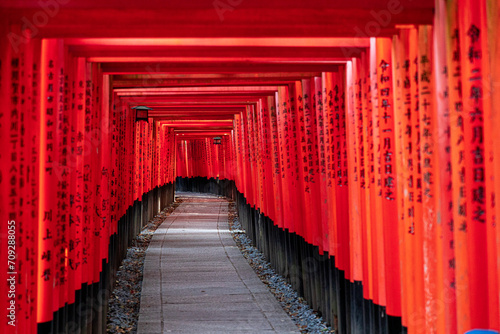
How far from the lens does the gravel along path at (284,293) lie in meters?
7.69

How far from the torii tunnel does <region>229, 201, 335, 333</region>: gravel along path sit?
0.23 m

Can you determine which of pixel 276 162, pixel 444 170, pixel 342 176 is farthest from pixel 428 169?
pixel 276 162

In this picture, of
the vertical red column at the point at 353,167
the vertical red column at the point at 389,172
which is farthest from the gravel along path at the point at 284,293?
the vertical red column at the point at 389,172

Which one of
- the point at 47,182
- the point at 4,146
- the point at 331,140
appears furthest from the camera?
the point at 331,140

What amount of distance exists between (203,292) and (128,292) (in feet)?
4.44

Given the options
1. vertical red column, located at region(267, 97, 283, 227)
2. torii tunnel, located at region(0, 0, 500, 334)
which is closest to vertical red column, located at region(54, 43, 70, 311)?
torii tunnel, located at region(0, 0, 500, 334)

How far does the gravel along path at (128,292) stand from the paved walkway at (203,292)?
0.17 m

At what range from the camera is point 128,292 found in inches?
382

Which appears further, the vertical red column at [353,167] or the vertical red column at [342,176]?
the vertical red column at [342,176]

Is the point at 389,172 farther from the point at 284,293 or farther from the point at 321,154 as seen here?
the point at 284,293

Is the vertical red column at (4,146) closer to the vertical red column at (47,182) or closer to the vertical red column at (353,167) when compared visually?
the vertical red column at (47,182)

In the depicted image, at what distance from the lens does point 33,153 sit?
14.1ft

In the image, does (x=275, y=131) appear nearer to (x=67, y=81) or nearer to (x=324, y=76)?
(x=324, y=76)

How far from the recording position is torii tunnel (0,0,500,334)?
3.40 metres
